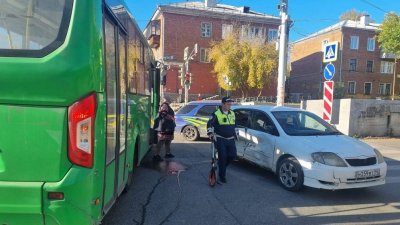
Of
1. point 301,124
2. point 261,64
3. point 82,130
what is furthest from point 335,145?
point 261,64

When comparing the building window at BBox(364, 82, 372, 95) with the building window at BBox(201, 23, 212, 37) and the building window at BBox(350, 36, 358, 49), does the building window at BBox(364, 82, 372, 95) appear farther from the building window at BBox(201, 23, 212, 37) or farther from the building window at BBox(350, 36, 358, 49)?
the building window at BBox(201, 23, 212, 37)

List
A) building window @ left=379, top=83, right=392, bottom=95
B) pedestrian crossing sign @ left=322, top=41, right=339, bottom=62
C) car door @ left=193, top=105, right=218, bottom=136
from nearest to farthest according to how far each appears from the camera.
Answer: pedestrian crossing sign @ left=322, top=41, right=339, bottom=62, car door @ left=193, top=105, right=218, bottom=136, building window @ left=379, top=83, right=392, bottom=95

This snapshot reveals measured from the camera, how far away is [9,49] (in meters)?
3.19

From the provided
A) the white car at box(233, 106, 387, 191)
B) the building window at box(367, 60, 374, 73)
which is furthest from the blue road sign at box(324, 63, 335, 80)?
the building window at box(367, 60, 374, 73)

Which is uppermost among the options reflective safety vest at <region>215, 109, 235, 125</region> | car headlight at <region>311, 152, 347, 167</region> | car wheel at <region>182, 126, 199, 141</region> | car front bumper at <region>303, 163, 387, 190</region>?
reflective safety vest at <region>215, 109, 235, 125</region>

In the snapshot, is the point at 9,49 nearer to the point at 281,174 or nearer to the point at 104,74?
the point at 104,74

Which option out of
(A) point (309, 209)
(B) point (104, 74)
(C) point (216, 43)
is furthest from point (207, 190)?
(C) point (216, 43)

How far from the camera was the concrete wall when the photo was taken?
15562 mm

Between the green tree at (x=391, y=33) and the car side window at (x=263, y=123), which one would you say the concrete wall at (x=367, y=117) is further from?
the green tree at (x=391, y=33)

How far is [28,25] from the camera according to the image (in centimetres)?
322

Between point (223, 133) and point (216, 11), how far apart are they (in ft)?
131

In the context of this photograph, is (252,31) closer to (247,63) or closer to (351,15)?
(247,63)

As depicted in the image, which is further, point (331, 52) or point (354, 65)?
point (354, 65)

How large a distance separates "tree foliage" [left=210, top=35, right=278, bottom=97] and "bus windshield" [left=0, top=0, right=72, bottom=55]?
35064mm
